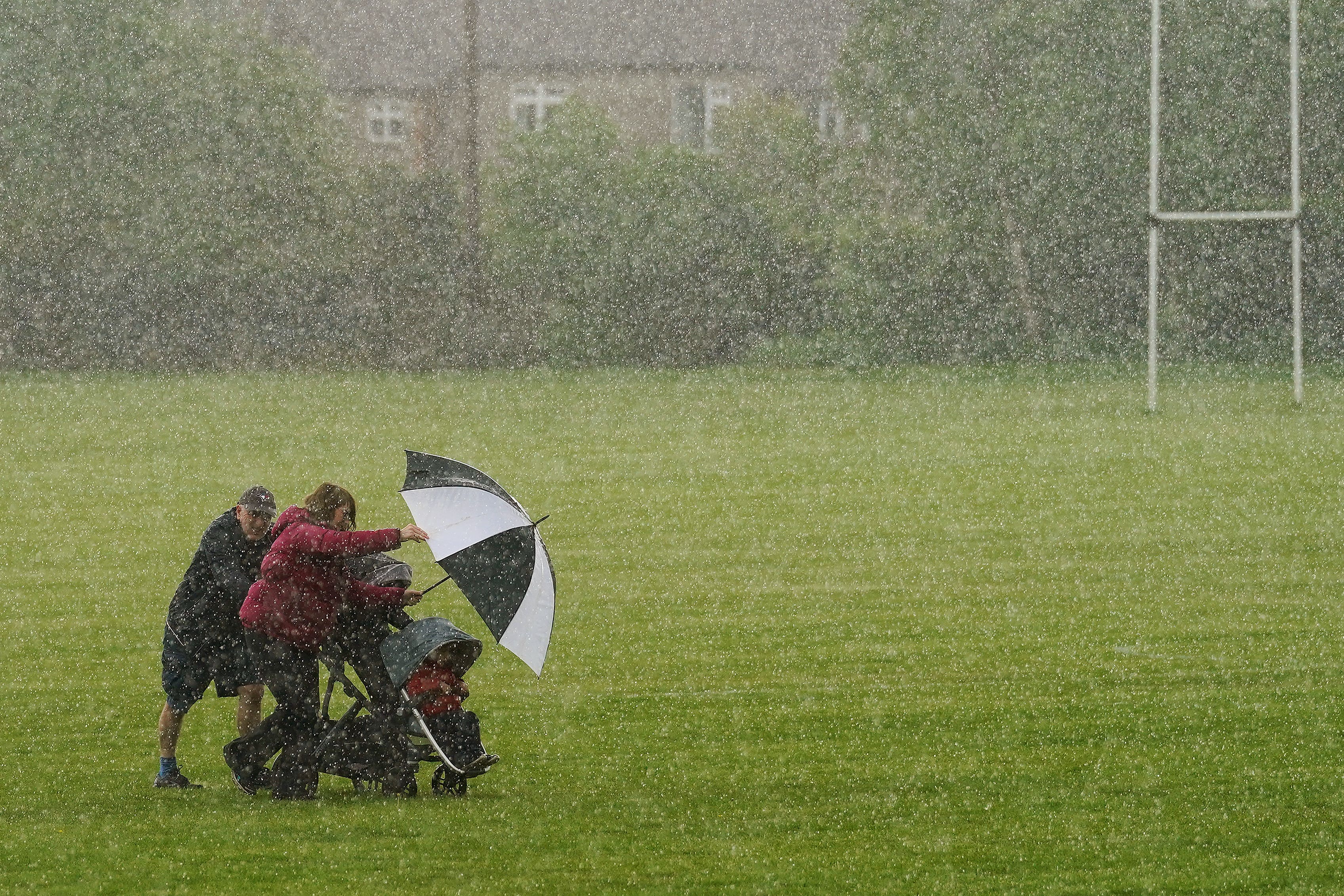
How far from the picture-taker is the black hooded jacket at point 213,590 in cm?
843

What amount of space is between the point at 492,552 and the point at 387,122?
46.9m

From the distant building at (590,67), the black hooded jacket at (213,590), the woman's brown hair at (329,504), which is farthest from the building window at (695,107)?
the woman's brown hair at (329,504)

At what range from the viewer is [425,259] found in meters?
39.2

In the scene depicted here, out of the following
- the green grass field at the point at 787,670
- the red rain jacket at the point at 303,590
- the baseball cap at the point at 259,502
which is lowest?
the green grass field at the point at 787,670

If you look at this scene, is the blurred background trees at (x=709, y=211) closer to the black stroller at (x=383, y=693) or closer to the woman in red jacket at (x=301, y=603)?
the black stroller at (x=383, y=693)

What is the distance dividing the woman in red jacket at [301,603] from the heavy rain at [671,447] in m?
0.02

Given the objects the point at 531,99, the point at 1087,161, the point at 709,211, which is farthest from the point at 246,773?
the point at 531,99

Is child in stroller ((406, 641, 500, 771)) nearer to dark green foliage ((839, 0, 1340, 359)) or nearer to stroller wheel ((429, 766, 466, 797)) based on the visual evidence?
stroller wheel ((429, 766, 466, 797))

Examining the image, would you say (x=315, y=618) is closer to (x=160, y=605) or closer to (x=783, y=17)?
(x=160, y=605)

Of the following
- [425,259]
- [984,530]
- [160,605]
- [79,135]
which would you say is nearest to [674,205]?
[425,259]

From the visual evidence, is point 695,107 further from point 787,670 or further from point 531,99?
point 787,670

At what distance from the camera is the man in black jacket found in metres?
8.40

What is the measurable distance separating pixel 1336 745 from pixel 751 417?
1808cm

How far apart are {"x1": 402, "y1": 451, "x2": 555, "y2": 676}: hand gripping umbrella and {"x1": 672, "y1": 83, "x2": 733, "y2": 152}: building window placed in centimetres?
4140
